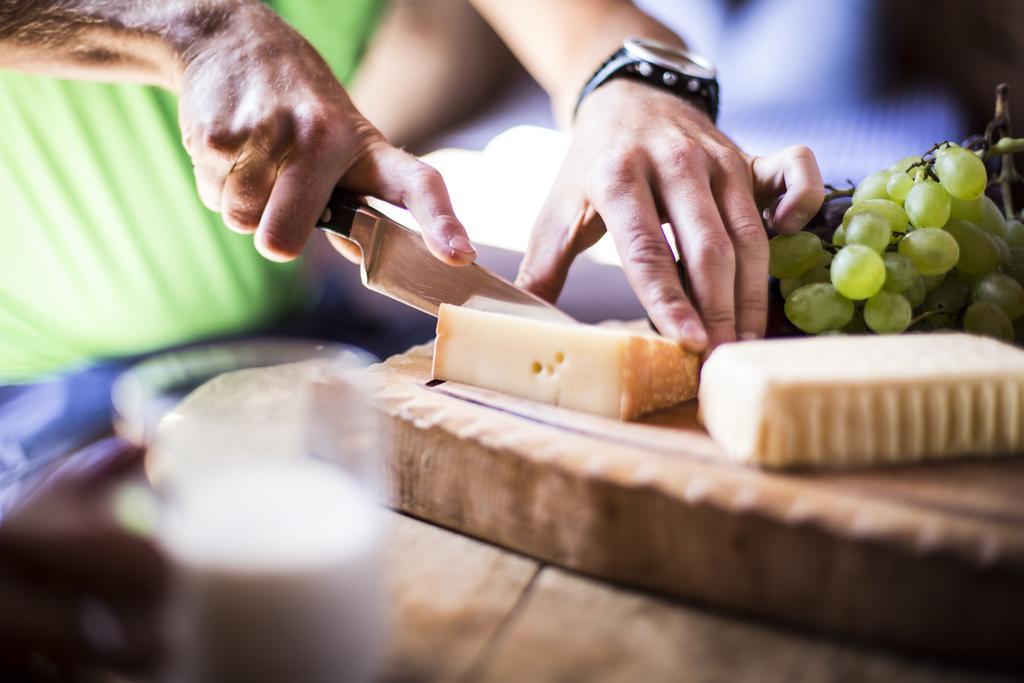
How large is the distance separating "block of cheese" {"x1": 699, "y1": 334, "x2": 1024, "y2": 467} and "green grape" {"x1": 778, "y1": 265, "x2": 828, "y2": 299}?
0.70ft

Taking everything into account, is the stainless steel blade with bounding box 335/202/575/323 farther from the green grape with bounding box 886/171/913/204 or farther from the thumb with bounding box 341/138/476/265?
the green grape with bounding box 886/171/913/204

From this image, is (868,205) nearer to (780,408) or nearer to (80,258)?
(780,408)

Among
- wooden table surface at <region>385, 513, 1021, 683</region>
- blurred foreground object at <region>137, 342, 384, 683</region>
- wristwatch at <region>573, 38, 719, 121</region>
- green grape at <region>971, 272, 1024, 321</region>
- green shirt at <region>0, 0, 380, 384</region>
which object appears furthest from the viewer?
green shirt at <region>0, 0, 380, 384</region>

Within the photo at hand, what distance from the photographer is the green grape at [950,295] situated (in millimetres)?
957

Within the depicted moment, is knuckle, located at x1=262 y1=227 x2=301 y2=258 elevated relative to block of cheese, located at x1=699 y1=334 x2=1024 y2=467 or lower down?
elevated

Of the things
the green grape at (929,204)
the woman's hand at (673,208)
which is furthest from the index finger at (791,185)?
the green grape at (929,204)

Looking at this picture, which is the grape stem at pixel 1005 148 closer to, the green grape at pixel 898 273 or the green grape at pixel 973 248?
Answer: the green grape at pixel 973 248

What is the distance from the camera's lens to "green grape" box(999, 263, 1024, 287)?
38.1 inches

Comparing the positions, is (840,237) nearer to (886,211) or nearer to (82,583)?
(886,211)

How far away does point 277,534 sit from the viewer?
481mm

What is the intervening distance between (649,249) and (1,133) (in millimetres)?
1156

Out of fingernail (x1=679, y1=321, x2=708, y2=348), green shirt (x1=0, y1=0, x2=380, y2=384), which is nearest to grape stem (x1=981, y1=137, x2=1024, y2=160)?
fingernail (x1=679, y1=321, x2=708, y2=348)

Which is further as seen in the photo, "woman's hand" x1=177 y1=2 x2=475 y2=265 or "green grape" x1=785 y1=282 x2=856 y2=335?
"woman's hand" x1=177 y1=2 x2=475 y2=265

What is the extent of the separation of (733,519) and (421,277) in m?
0.52
